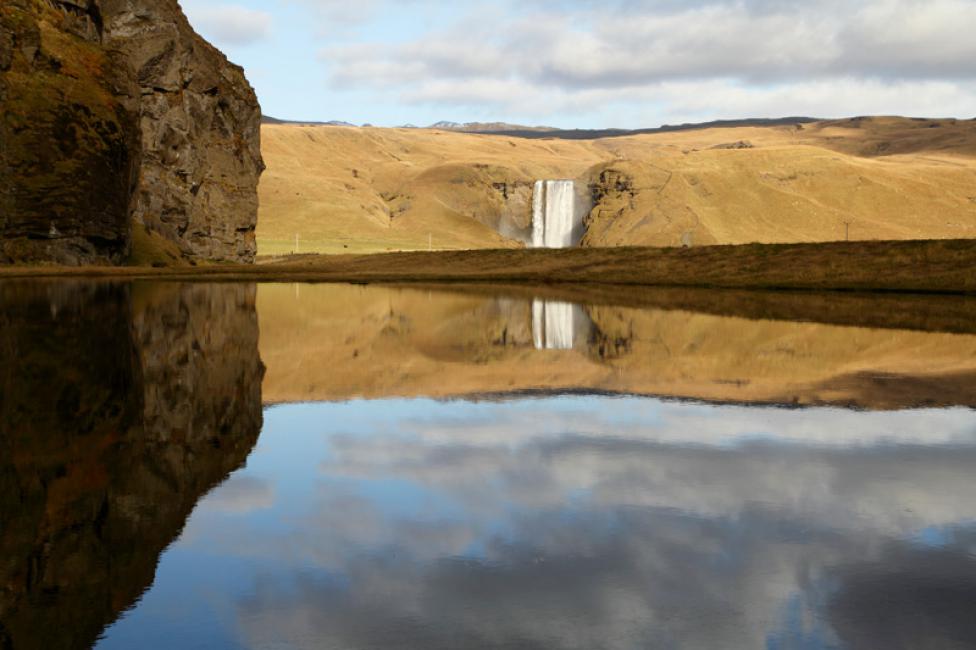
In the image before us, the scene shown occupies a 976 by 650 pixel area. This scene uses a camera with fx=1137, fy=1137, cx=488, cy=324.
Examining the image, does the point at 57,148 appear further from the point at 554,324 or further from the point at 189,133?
the point at 554,324

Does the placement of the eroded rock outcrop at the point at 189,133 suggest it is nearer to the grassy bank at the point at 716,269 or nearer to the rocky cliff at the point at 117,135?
the rocky cliff at the point at 117,135

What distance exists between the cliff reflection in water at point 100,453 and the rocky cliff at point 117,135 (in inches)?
1957

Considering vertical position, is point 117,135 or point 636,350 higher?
point 117,135

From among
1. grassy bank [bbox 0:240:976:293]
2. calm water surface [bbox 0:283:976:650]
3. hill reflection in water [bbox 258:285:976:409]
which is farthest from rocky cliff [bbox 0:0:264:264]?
calm water surface [bbox 0:283:976:650]

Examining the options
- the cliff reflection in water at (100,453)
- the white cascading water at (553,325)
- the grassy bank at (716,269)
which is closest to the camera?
the cliff reflection in water at (100,453)

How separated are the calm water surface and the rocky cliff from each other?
53.8 metres

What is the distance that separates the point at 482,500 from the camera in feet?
33.4

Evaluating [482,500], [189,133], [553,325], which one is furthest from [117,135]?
[482,500]

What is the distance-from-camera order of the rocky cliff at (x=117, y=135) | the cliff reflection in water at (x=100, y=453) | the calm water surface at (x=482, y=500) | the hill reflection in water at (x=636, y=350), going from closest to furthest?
the calm water surface at (x=482, y=500) → the cliff reflection in water at (x=100, y=453) → the hill reflection in water at (x=636, y=350) → the rocky cliff at (x=117, y=135)

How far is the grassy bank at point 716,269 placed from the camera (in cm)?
5209

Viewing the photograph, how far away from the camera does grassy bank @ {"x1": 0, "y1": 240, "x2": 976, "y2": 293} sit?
52.1 metres

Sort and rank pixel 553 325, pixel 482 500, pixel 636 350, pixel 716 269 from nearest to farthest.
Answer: pixel 482 500 → pixel 636 350 → pixel 553 325 → pixel 716 269

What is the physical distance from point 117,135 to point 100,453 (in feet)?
237

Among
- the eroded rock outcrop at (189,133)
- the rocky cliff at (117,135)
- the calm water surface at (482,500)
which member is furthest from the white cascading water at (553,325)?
the eroded rock outcrop at (189,133)
